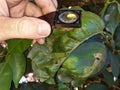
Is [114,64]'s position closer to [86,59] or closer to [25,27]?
[86,59]

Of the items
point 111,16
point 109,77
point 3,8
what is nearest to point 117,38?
point 111,16

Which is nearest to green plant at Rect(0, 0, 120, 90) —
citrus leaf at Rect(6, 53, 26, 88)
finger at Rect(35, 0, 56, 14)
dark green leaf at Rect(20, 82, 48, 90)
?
citrus leaf at Rect(6, 53, 26, 88)

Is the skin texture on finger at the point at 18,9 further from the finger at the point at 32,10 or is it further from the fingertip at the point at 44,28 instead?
the fingertip at the point at 44,28

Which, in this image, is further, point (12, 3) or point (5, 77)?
point (12, 3)

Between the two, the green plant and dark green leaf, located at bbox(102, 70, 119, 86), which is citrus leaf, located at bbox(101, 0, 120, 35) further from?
dark green leaf, located at bbox(102, 70, 119, 86)

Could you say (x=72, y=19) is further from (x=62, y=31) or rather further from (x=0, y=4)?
(x=0, y=4)

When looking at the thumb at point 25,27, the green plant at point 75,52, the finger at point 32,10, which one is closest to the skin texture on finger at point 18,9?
the finger at point 32,10

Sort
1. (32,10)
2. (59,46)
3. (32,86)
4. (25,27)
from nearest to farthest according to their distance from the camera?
1. (25,27)
2. (59,46)
3. (32,86)
4. (32,10)
